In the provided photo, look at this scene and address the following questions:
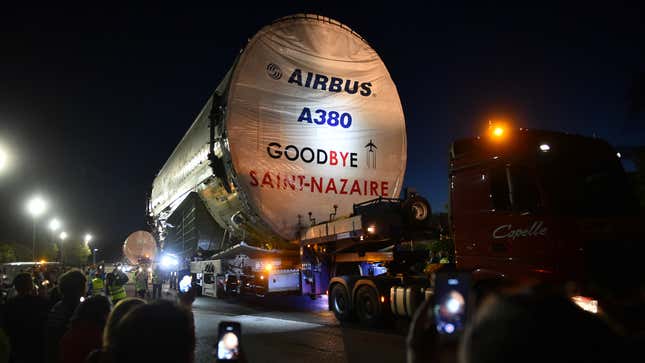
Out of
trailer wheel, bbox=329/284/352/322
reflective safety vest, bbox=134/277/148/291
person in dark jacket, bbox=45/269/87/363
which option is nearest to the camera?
→ person in dark jacket, bbox=45/269/87/363

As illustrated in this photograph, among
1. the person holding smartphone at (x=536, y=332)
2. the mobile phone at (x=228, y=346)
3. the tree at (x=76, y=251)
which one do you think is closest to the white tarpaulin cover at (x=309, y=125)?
the mobile phone at (x=228, y=346)

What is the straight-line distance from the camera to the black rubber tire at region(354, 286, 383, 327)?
9375 millimetres

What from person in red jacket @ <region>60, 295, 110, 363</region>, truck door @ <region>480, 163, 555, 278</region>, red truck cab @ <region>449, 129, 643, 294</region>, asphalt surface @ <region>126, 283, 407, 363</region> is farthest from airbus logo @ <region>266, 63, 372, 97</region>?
person in red jacket @ <region>60, 295, 110, 363</region>

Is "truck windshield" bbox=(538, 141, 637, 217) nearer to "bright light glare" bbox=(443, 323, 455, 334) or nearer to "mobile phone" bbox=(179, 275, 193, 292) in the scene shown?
"mobile phone" bbox=(179, 275, 193, 292)

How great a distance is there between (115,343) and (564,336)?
4.32 feet

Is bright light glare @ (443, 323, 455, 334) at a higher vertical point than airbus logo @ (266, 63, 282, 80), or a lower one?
lower

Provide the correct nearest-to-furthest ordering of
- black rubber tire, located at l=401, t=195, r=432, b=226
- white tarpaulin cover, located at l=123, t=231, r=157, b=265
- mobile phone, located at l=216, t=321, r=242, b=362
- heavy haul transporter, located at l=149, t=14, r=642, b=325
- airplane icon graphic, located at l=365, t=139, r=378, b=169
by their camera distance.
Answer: mobile phone, located at l=216, t=321, r=242, b=362
heavy haul transporter, located at l=149, t=14, r=642, b=325
black rubber tire, located at l=401, t=195, r=432, b=226
airplane icon graphic, located at l=365, t=139, r=378, b=169
white tarpaulin cover, located at l=123, t=231, r=157, b=265

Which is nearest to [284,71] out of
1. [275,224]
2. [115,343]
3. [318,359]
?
[275,224]

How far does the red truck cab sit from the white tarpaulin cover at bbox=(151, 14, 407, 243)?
4.62 metres

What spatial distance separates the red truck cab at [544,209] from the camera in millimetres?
5793

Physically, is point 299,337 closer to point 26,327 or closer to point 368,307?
point 368,307

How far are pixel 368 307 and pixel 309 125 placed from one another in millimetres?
4248

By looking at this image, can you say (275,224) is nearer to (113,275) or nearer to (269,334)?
(269,334)

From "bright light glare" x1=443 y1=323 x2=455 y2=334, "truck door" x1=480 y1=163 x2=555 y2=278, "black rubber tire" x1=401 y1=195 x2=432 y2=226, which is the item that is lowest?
"bright light glare" x1=443 y1=323 x2=455 y2=334
